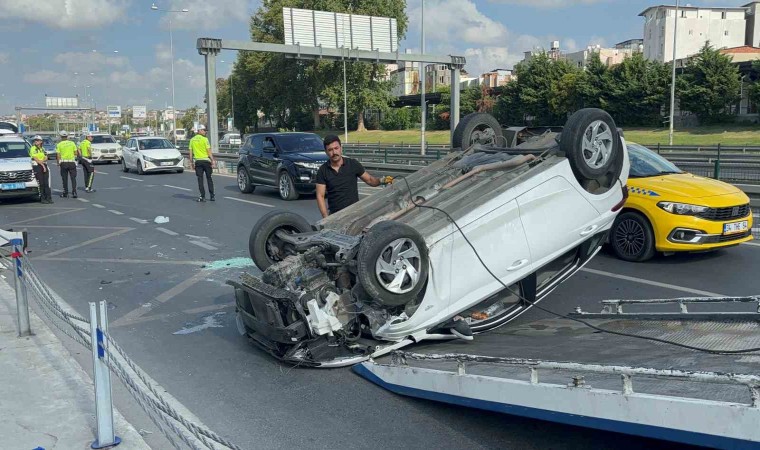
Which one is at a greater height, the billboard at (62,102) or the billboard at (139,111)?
the billboard at (62,102)

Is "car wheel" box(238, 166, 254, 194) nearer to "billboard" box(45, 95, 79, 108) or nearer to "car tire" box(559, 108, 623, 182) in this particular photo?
"car tire" box(559, 108, 623, 182)

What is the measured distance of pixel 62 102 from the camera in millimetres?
100500

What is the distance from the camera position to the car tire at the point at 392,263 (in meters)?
4.68

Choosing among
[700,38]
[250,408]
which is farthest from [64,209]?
[700,38]

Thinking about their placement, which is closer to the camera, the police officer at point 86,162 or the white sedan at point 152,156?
the police officer at point 86,162

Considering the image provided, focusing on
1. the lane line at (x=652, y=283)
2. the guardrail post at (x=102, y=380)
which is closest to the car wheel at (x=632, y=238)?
the lane line at (x=652, y=283)

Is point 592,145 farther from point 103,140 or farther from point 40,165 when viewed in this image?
point 103,140

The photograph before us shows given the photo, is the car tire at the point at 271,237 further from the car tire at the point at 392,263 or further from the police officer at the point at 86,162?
the police officer at the point at 86,162

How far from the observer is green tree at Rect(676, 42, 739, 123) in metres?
A: 50.5

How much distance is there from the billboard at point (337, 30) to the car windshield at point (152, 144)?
6.97m

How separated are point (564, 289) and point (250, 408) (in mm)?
4182

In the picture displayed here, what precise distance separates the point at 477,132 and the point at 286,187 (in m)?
10.6

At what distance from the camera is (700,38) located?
91188 millimetres

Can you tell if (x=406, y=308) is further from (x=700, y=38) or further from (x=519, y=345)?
(x=700, y=38)
